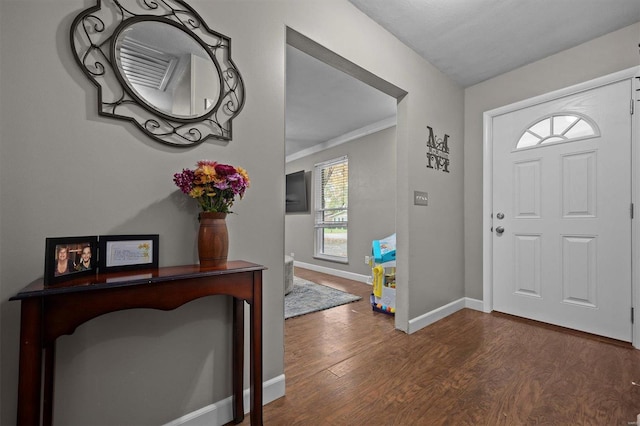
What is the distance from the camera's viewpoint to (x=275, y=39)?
157cm

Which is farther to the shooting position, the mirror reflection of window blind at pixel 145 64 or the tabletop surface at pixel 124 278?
the mirror reflection of window blind at pixel 145 64

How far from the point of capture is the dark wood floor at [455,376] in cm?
139

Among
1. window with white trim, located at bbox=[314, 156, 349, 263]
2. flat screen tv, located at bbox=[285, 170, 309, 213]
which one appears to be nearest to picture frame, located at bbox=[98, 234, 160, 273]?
window with white trim, located at bbox=[314, 156, 349, 263]

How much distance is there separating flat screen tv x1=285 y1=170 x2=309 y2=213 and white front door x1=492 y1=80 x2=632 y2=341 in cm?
348

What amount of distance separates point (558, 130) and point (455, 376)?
237 centimetres

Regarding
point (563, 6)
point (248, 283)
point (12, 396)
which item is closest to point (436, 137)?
point (563, 6)

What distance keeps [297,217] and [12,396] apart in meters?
5.09

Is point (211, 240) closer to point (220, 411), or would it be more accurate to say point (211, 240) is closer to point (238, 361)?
point (238, 361)

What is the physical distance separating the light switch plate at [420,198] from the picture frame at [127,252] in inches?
81.2

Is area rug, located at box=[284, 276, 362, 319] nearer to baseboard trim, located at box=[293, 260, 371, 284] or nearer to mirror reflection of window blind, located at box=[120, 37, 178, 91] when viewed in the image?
baseboard trim, located at box=[293, 260, 371, 284]

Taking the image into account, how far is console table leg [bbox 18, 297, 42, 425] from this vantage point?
A: 0.77m

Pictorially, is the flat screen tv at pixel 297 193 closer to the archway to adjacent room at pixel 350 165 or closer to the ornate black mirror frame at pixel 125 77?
the archway to adjacent room at pixel 350 165

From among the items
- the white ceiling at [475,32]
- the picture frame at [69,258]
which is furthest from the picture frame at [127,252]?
the white ceiling at [475,32]

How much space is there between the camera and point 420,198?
2.55 metres
